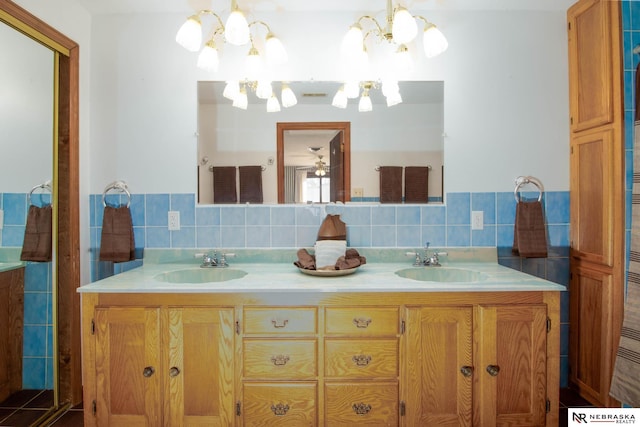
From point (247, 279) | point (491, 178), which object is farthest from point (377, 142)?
point (247, 279)

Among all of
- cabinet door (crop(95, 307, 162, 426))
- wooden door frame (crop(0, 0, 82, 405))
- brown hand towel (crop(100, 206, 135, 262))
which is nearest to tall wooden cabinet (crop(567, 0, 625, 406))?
cabinet door (crop(95, 307, 162, 426))

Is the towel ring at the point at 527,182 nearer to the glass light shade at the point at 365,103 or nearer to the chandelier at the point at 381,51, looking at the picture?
the chandelier at the point at 381,51

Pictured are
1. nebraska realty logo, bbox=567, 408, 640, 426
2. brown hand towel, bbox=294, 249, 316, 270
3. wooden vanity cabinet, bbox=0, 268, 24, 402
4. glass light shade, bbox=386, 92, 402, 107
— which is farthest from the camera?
glass light shade, bbox=386, 92, 402, 107

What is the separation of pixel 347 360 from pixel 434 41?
153 centimetres

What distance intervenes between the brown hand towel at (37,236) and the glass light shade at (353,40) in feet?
5.79

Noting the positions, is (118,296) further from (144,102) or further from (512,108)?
(512,108)

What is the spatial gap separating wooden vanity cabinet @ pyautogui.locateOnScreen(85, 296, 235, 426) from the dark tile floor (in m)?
0.43

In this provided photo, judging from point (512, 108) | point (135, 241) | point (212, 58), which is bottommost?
point (135, 241)

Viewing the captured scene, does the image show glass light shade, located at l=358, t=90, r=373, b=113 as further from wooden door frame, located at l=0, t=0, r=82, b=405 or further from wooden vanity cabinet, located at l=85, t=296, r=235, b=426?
wooden door frame, located at l=0, t=0, r=82, b=405

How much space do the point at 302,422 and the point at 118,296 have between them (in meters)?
0.98

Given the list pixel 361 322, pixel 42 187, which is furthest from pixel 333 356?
pixel 42 187

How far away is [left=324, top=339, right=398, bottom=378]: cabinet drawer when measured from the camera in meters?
1.63

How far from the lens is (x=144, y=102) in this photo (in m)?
2.19

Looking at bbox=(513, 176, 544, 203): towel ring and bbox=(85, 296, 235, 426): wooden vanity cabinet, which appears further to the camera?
bbox=(513, 176, 544, 203): towel ring
